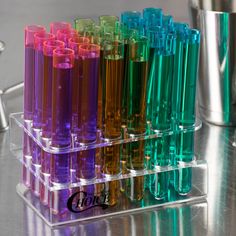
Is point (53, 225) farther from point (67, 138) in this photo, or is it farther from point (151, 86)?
point (151, 86)

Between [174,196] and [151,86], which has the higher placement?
[151,86]

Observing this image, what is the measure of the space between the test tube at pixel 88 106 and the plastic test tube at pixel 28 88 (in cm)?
9

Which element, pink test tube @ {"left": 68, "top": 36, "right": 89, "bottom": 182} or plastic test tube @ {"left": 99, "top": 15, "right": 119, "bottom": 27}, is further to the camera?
plastic test tube @ {"left": 99, "top": 15, "right": 119, "bottom": 27}

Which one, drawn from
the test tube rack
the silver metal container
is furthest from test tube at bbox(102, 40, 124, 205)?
the silver metal container

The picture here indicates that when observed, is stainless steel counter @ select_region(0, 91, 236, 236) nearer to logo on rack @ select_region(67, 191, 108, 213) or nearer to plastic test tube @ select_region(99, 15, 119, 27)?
logo on rack @ select_region(67, 191, 108, 213)

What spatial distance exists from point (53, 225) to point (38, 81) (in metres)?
0.20

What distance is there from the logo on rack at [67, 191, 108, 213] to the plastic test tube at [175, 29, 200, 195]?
0.41 ft

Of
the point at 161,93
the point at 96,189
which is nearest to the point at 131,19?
the point at 161,93

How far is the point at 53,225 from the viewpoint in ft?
4.20

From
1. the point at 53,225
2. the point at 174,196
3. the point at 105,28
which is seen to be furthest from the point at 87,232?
the point at 105,28

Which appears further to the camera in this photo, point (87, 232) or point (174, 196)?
point (174, 196)

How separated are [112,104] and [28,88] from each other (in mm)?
134

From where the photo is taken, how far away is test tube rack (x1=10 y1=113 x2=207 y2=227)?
1.28 metres

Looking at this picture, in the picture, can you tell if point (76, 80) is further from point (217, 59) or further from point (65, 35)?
point (217, 59)
